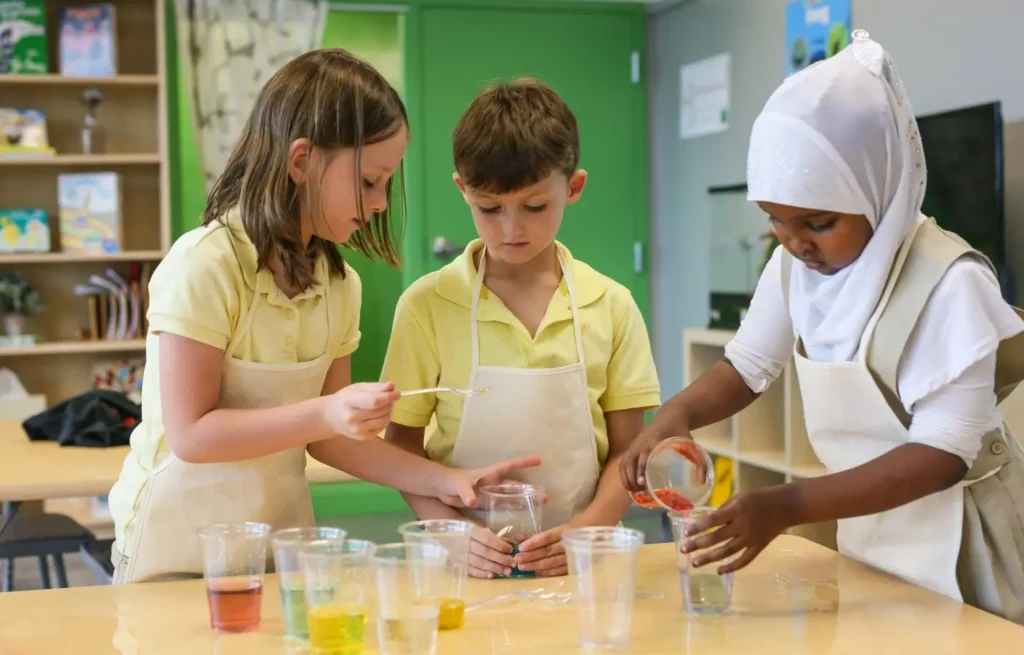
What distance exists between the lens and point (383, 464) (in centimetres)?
178

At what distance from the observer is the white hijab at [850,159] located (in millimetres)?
1449

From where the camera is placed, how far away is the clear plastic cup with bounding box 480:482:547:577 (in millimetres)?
1558

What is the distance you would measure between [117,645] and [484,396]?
74 cm

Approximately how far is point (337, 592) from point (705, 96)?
464cm

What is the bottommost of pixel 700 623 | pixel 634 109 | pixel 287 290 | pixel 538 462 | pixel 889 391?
pixel 700 623

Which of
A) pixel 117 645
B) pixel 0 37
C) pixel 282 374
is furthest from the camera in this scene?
pixel 0 37

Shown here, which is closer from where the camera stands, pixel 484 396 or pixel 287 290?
pixel 287 290

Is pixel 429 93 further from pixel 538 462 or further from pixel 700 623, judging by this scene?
pixel 700 623

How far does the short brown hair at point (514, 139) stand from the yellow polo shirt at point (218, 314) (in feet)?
0.91

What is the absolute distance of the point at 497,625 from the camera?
133cm

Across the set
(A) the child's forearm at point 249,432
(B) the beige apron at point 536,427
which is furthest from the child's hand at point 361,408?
(B) the beige apron at point 536,427

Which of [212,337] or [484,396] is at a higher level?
[212,337]

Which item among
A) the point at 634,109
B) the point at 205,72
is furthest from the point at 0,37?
the point at 634,109

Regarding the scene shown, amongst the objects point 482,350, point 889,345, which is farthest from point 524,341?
point 889,345
